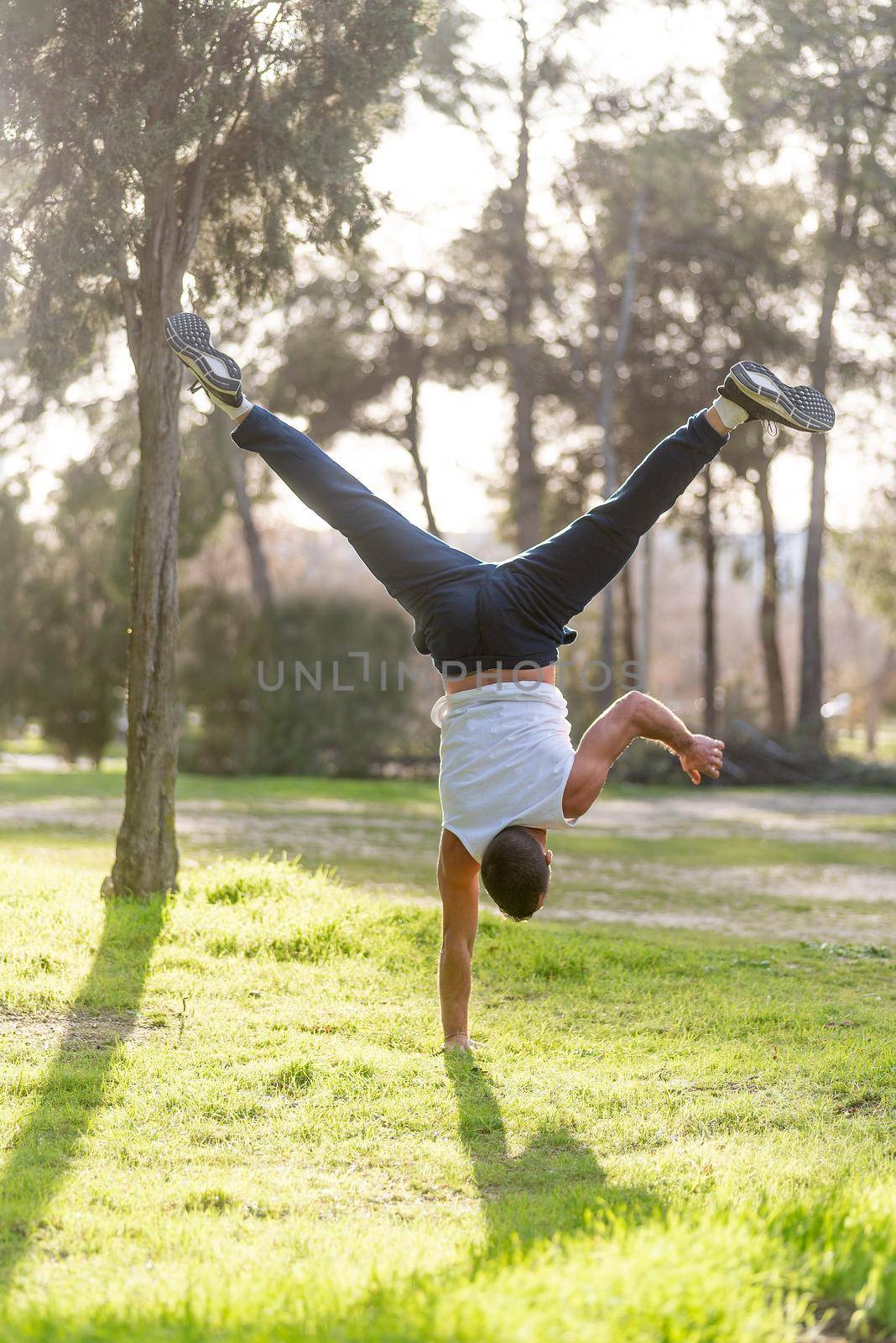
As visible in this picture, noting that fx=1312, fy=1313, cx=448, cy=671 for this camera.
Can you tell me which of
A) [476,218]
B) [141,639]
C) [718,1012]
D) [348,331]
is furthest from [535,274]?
[718,1012]

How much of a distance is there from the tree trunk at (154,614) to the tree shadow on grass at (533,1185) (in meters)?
4.13

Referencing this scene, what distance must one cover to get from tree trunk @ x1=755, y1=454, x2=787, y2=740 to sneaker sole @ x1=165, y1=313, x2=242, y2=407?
25.0 meters

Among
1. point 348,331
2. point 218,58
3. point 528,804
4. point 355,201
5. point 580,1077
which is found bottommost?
point 580,1077

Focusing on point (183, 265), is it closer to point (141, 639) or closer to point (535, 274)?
point (141, 639)

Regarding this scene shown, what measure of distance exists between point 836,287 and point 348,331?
996 centimetres

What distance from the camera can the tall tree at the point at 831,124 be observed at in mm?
19891

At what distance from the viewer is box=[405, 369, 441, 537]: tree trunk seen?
91.6 ft

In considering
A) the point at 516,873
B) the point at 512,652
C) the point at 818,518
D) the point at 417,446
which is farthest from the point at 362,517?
the point at 818,518

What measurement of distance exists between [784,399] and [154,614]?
457cm

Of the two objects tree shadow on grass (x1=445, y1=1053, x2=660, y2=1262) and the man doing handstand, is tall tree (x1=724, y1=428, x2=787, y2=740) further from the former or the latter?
tree shadow on grass (x1=445, y1=1053, x2=660, y2=1262)

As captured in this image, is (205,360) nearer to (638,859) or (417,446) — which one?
(638,859)

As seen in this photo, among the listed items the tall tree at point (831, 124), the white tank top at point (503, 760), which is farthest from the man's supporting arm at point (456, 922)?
the tall tree at point (831, 124)

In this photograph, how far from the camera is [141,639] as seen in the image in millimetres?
8727

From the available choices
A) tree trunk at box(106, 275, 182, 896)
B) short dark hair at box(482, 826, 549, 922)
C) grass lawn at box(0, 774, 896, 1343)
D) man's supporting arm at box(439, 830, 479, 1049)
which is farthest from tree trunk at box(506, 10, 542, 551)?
short dark hair at box(482, 826, 549, 922)
